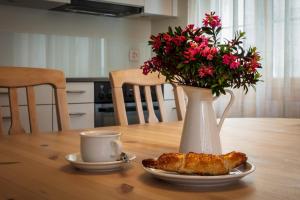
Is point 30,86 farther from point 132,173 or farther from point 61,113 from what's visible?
point 132,173

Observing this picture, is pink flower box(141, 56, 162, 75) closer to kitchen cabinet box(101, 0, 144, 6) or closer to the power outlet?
kitchen cabinet box(101, 0, 144, 6)

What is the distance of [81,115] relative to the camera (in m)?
3.09

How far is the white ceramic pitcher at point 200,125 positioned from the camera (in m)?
0.84

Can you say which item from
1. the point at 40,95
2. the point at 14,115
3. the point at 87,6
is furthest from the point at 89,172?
the point at 87,6

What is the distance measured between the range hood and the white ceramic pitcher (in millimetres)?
2595

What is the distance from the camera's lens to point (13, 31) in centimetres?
336

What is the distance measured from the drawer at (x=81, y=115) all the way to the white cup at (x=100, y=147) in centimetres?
231

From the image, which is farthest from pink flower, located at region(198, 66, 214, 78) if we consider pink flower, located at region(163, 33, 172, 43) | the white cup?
the white cup

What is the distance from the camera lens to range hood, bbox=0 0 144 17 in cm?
321

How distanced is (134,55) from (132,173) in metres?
3.37

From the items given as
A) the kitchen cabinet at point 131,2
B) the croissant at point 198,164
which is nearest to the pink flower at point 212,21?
the croissant at point 198,164

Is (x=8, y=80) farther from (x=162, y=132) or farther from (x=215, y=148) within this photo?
(x=215, y=148)

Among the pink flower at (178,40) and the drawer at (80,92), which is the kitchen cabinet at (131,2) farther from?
the pink flower at (178,40)

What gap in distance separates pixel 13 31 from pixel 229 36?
1885 mm
